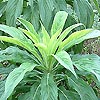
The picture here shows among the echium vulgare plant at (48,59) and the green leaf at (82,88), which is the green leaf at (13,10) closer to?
the echium vulgare plant at (48,59)

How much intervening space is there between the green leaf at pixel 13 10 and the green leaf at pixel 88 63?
0.47 meters

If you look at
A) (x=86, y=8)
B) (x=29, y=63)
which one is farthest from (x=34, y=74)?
(x=86, y=8)

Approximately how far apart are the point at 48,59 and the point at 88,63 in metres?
0.20

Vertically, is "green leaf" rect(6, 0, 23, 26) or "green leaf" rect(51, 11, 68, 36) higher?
"green leaf" rect(6, 0, 23, 26)

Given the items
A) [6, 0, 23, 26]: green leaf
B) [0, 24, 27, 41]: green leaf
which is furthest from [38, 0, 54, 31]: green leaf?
[0, 24, 27, 41]: green leaf

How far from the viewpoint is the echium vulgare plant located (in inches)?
57.6

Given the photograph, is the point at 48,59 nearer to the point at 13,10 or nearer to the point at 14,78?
the point at 14,78

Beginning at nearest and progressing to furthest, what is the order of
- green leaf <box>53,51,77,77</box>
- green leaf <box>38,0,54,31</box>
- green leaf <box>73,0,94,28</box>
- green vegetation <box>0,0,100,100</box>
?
green leaf <box>53,51,77,77</box> < green vegetation <box>0,0,100,100</box> < green leaf <box>38,0,54,31</box> < green leaf <box>73,0,94,28</box>

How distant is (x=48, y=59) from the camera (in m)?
1.55

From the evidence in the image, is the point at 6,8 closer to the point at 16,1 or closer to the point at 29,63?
the point at 16,1

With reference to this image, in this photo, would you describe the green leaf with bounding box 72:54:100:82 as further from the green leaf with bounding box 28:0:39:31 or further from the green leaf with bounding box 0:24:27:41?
the green leaf with bounding box 28:0:39:31

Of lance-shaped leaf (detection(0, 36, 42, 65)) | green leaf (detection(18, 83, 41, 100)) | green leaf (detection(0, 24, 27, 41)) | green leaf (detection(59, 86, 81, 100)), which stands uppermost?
green leaf (detection(0, 24, 27, 41))

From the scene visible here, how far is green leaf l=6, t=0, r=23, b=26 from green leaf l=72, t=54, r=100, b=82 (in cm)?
47

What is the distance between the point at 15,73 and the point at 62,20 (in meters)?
0.40
